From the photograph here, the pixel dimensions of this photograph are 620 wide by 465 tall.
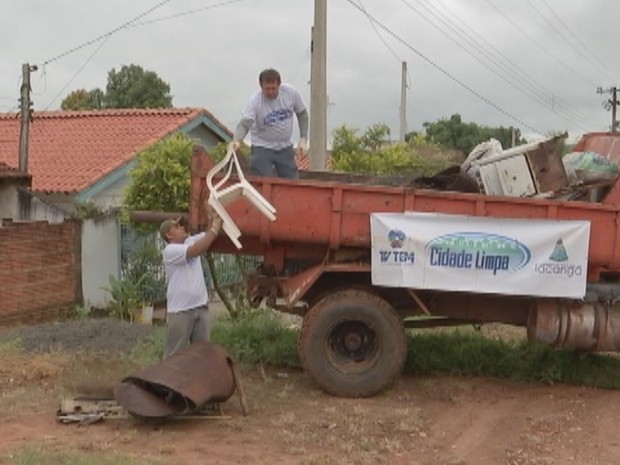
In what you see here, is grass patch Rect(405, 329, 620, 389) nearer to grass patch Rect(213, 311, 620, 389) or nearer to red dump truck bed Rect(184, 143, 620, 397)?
grass patch Rect(213, 311, 620, 389)

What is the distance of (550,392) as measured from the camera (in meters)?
8.55

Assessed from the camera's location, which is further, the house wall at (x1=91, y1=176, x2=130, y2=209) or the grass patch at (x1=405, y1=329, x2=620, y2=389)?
the house wall at (x1=91, y1=176, x2=130, y2=209)

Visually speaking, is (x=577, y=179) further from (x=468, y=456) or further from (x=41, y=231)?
(x=41, y=231)

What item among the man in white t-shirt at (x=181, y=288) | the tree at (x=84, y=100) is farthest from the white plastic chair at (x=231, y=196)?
the tree at (x=84, y=100)

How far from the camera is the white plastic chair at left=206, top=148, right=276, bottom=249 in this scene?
24.2 feet

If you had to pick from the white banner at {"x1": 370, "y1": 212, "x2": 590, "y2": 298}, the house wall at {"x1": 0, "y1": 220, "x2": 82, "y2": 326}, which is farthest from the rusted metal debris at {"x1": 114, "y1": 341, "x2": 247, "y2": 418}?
the house wall at {"x1": 0, "y1": 220, "x2": 82, "y2": 326}

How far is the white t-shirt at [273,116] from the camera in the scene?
28.7ft

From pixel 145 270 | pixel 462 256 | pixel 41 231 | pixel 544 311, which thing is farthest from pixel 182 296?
pixel 145 270

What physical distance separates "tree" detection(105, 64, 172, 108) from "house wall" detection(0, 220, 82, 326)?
25612 mm

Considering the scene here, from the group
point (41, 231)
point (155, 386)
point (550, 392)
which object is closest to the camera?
point (155, 386)

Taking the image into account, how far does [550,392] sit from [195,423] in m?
3.49

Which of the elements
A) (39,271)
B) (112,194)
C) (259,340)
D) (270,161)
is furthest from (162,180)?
(112,194)

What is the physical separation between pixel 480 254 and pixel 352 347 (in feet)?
4.77

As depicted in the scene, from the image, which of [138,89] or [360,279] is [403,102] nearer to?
[138,89]
